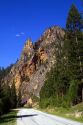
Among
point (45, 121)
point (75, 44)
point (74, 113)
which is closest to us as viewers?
point (45, 121)

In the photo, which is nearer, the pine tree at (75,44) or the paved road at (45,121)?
the paved road at (45,121)

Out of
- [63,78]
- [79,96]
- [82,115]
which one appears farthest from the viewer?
[63,78]

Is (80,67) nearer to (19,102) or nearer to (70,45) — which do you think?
(70,45)

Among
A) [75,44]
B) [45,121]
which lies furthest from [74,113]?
[75,44]

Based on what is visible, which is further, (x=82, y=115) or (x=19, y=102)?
(x=19, y=102)

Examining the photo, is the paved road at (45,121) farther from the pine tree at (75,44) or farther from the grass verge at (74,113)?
the pine tree at (75,44)

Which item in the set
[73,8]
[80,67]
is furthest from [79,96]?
[73,8]

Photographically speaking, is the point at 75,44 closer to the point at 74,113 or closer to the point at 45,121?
the point at 74,113

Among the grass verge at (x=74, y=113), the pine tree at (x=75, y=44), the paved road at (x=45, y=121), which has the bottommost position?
the paved road at (x=45, y=121)

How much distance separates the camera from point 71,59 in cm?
5588

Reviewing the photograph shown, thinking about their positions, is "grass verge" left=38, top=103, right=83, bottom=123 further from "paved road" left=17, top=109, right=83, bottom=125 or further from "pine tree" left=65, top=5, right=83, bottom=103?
"pine tree" left=65, top=5, right=83, bottom=103

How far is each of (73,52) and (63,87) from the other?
2784 cm

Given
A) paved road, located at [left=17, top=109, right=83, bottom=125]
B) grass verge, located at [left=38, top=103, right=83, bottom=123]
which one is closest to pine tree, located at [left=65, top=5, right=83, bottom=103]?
grass verge, located at [left=38, top=103, right=83, bottom=123]

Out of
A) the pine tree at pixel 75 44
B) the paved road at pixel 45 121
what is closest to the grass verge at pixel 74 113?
the paved road at pixel 45 121
